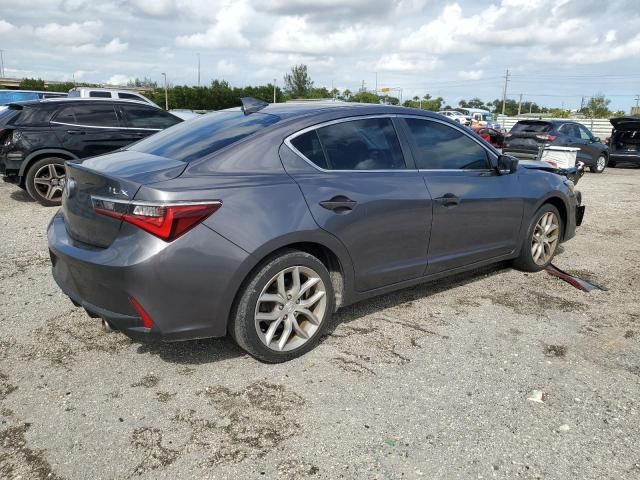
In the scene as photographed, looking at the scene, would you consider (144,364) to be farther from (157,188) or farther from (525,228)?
(525,228)

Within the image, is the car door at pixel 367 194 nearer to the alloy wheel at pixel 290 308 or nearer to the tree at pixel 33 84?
the alloy wheel at pixel 290 308

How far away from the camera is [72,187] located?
333cm

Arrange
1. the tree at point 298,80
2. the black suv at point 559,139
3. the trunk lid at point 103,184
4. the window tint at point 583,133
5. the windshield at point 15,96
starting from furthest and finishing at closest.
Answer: the tree at point 298,80 < the windshield at point 15,96 < the window tint at point 583,133 < the black suv at point 559,139 < the trunk lid at point 103,184

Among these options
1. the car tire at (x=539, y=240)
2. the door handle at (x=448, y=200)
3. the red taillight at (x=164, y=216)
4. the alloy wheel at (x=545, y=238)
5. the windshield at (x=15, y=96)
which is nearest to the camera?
the red taillight at (x=164, y=216)

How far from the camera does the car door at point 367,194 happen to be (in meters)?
3.41

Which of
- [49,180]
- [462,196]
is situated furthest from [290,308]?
[49,180]

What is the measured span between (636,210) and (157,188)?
9071mm

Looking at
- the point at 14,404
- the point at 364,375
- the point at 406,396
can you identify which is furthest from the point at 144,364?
the point at 406,396

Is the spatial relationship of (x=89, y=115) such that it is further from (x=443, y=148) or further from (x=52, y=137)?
(x=443, y=148)

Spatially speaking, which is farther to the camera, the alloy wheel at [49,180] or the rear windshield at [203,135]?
the alloy wheel at [49,180]

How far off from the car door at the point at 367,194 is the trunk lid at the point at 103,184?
829 millimetres

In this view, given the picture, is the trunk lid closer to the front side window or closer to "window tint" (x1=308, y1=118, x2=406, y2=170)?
the front side window

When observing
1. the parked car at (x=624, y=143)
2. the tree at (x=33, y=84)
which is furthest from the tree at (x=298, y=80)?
the parked car at (x=624, y=143)

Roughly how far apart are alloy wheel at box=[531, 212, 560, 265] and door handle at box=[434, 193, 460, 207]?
1.36 meters
